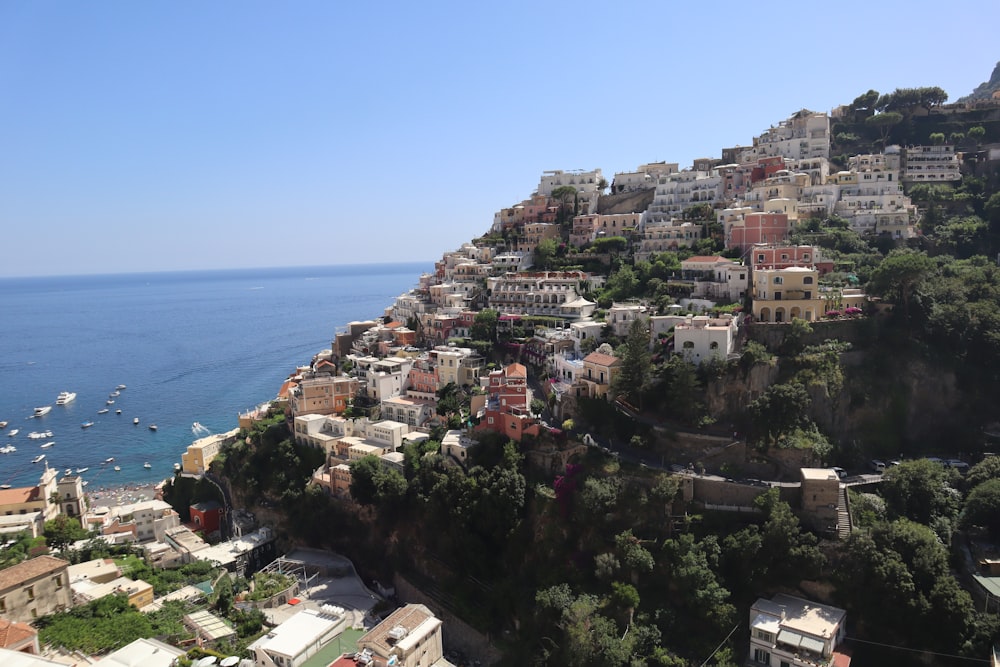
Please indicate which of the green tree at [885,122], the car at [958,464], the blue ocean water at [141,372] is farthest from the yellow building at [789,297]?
the blue ocean water at [141,372]

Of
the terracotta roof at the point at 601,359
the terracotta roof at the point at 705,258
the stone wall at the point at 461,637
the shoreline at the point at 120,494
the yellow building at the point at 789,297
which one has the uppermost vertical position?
the terracotta roof at the point at 705,258

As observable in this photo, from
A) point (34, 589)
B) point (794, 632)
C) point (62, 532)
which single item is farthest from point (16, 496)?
point (794, 632)

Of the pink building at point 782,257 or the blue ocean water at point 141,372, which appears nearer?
the pink building at point 782,257

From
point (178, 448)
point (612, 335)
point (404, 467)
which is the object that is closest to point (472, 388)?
point (404, 467)

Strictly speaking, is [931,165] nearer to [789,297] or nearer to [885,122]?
[885,122]

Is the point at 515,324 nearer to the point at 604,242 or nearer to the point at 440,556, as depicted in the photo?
the point at 604,242

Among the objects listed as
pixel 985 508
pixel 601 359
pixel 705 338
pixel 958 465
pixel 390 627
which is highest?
pixel 705 338

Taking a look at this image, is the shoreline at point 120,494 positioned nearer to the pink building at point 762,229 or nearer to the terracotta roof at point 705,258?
the terracotta roof at point 705,258
